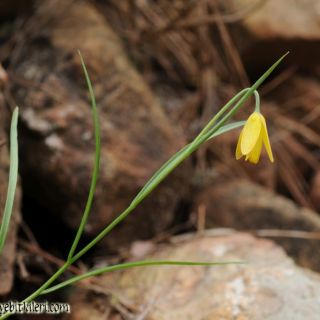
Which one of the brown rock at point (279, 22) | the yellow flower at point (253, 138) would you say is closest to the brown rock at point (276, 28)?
the brown rock at point (279, 22)

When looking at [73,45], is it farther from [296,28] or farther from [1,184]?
[296,28]

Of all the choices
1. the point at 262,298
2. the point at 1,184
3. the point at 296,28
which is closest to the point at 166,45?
the point at 296,28

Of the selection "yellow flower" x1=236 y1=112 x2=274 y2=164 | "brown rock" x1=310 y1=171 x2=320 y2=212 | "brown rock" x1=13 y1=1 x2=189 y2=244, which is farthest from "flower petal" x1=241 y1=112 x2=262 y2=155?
"brown rock" x1=310 y1=171 x2=320 y2=212

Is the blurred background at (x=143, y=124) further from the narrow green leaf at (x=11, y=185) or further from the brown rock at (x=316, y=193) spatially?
the narrow green leaf at (x=11, y=185)

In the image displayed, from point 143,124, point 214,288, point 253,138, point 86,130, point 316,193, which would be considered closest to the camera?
point 253,138

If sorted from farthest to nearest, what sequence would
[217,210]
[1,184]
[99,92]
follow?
[217,210], [99,92], [1,184]

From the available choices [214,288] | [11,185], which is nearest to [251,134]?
[11,185]

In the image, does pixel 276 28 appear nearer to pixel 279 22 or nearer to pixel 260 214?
pixel 279 22
